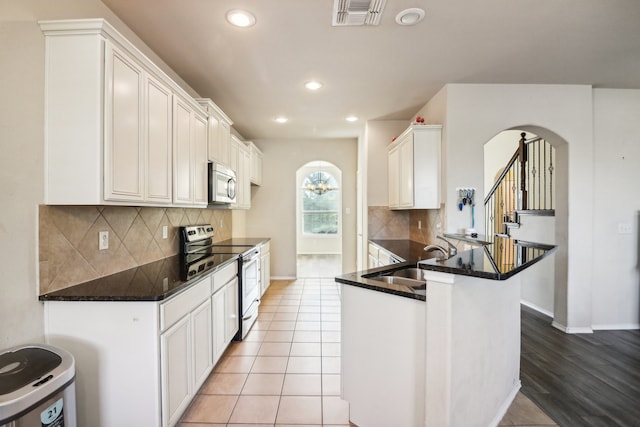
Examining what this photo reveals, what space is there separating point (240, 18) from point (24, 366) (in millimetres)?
2206

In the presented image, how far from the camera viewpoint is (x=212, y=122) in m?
2.81

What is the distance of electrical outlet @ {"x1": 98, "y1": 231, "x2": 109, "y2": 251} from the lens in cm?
178

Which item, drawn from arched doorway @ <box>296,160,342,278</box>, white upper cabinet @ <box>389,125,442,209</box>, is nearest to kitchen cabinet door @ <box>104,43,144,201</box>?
white upper cabinet @ <box>389,125,442,209</box>

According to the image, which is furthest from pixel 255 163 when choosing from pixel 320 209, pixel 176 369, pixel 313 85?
pixel 320 209

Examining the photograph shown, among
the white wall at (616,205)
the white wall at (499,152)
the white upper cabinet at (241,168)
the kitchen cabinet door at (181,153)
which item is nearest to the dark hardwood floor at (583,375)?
the white wall at (616,205)

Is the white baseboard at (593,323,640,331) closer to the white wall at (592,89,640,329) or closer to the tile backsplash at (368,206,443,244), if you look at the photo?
the white wall at (592,89,640,329)

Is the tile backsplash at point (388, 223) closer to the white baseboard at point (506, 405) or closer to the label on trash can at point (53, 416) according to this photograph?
the white baseboard at point (506, 405)

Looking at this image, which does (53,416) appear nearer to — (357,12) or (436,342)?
(436,342)

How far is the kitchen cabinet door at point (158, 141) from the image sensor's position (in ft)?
5.85

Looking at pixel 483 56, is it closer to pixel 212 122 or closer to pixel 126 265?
pixel 212 122

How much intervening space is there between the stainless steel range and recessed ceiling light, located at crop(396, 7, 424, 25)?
2.34 m

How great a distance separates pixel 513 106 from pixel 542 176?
150 centimetres

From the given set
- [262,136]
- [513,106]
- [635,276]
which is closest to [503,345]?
[513,106]

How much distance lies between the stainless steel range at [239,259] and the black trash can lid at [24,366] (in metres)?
1.22
